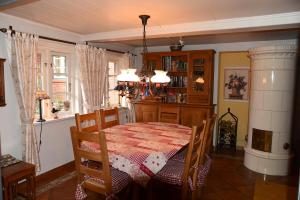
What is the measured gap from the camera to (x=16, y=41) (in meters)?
2.66

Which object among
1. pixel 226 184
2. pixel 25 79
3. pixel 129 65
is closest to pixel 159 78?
pixel 25 79

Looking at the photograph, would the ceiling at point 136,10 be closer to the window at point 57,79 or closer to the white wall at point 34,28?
the white wall at point 34,28

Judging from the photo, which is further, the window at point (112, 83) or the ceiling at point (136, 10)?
the window at point (112, 83)

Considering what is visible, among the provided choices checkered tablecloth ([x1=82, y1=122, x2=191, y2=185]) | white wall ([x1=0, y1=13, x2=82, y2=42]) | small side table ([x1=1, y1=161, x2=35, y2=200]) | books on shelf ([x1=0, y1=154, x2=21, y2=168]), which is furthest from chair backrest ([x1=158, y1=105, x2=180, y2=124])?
books on shelf ([x1=0, y1=154, x2=21, y2=168])

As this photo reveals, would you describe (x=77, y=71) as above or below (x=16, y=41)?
below

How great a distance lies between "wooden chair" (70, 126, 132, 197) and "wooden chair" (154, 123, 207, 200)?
1.23 feet

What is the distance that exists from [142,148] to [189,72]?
2.43 meters

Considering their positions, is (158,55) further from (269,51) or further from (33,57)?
(33,57)

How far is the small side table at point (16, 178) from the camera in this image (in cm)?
222

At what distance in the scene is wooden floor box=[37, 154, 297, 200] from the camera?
8.91 ft

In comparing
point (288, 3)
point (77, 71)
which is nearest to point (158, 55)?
point (77, 71)

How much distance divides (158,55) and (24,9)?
260cm

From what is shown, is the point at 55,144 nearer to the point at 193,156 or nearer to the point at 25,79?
the point at 25,79

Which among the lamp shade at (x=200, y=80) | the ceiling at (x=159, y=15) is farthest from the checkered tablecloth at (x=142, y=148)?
the lamp shade at (x=200, y=80)
